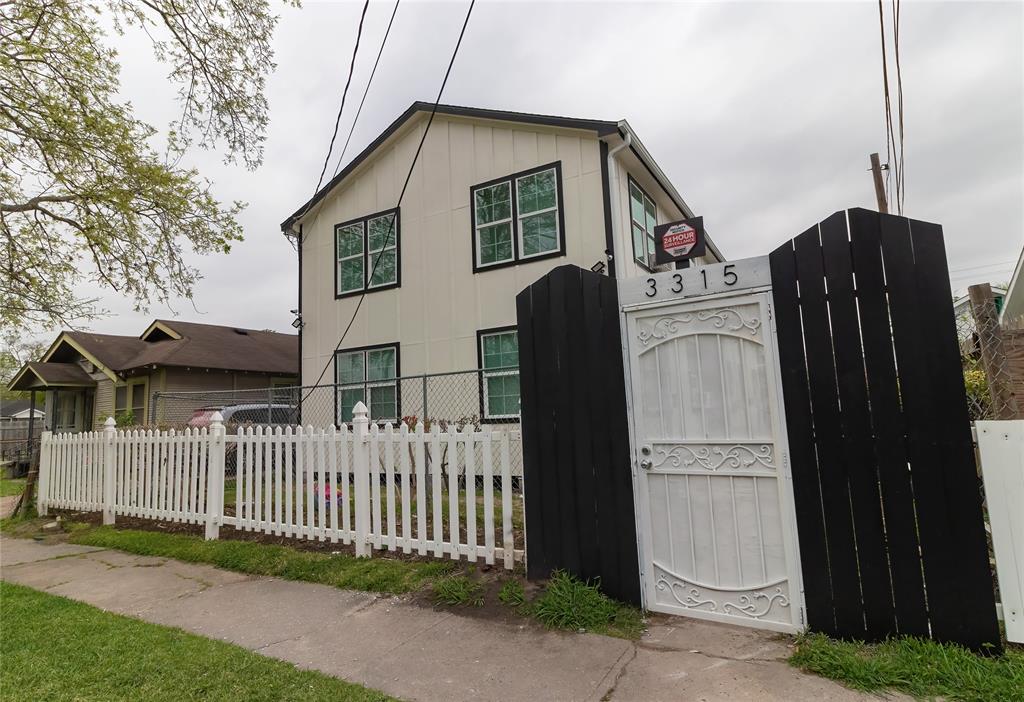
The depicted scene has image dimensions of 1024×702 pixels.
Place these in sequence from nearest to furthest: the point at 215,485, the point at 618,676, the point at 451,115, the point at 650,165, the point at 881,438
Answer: the point at 618,676 < the point at 881,438 < the point at 215,485 < the point at 650,165 < the point at 451,115

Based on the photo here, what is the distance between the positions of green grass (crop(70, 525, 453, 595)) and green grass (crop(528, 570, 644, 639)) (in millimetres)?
1160

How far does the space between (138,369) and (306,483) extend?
13.7 m

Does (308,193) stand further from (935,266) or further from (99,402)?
Answer: (99,402)

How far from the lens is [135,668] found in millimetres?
3051

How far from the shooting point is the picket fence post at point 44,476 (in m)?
8.30

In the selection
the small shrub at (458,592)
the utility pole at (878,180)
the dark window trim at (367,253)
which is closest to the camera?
the small shrub at (458,592)

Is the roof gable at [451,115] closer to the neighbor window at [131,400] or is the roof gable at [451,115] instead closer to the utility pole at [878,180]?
the utility pole at [878,180]

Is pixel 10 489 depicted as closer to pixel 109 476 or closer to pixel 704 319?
pixel 109 476

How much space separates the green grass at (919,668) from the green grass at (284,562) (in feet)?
9.25

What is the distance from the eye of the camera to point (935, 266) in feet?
9.50

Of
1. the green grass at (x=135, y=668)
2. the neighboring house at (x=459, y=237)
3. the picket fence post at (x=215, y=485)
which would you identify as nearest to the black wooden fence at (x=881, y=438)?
the green grass at (x=135, y=668)

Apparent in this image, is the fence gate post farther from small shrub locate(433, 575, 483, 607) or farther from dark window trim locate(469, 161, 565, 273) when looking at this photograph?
dark window trim locate(469, 161, 565, 273)

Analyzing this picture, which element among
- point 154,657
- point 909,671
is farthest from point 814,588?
point 154,657

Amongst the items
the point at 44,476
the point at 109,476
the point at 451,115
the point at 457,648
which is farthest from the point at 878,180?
the point at 44,476
